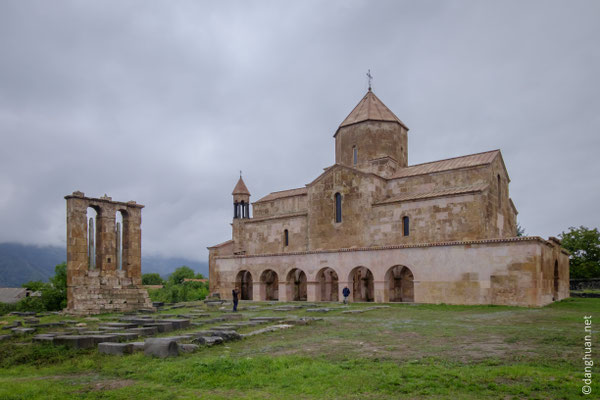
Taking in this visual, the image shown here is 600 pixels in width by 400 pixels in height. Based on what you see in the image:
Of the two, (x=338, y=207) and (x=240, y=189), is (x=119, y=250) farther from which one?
(x=240, y=189)

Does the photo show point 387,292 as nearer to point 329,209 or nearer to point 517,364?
point 329,209

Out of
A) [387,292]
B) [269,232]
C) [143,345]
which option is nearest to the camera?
[143,345]

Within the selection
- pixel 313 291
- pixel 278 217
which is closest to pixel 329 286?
pixel 313 291

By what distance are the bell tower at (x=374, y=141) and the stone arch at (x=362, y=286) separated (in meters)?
6.81

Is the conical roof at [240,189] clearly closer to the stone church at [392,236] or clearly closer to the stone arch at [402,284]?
the stone church at [392,236]

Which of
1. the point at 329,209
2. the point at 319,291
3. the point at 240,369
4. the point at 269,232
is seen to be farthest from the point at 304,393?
the point at 269,232

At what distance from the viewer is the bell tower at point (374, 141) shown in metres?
30.5

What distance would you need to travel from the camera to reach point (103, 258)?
2214cm

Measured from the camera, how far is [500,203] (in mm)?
26938

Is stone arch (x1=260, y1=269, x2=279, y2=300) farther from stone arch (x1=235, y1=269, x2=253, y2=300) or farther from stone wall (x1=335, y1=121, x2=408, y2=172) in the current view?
stone wall (x1=335, y1=121, x2=408, y2=172)

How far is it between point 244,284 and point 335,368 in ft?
85.0

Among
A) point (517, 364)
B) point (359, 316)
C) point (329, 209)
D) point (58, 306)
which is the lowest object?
point (58, 306)

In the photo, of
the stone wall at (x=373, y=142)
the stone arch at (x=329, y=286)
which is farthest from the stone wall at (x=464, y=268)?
the stone wall at (x=373, y=142)

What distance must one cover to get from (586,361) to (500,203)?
21152mm
